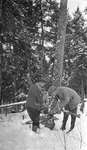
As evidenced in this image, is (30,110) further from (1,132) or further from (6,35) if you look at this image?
(6,35)

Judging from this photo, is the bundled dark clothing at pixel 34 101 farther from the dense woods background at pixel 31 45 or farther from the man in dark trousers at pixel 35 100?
the dense woods background at pixel 31 45

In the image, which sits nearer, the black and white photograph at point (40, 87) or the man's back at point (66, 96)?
the black and white photograph at point (40, 87)

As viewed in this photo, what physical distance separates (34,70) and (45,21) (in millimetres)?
6284

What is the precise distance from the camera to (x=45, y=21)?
788 inches

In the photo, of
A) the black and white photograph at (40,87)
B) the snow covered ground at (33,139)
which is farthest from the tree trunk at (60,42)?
the snow covered ground at (33,139)

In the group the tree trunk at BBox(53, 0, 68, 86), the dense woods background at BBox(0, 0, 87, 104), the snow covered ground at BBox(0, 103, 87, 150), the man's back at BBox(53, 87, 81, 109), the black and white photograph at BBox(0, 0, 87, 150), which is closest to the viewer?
the snow covered ground at BBox(0, 103, 87, 150)

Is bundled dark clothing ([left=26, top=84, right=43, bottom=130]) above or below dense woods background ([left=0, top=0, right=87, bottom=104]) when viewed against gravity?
below

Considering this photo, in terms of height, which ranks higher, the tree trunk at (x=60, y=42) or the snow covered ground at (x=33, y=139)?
the tree trunk at (x=60, y=42)

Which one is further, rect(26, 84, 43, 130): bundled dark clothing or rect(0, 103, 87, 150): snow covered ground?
rect(26, 84, 43, 130): bundled dark clothing

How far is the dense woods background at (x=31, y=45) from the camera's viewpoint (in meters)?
10.5

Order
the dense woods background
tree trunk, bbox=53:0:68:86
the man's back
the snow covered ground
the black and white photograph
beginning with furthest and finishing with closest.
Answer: the dense woods background → tree trunk, bbox=53:0:68:86 → the man's back → the black and white photograph → the snow covered ground

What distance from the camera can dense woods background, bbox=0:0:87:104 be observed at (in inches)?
415

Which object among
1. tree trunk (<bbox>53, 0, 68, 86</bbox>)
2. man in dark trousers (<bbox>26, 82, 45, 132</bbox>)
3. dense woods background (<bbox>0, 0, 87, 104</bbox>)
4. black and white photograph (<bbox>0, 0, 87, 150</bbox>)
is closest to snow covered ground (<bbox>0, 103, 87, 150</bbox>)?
black and white photograph (<bbox>0, 0, 87, 150</bbox>)

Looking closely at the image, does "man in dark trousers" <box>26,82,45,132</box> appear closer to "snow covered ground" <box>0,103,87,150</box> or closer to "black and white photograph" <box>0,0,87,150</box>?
"black and white photograph" <box>0,0,87,150</box>
